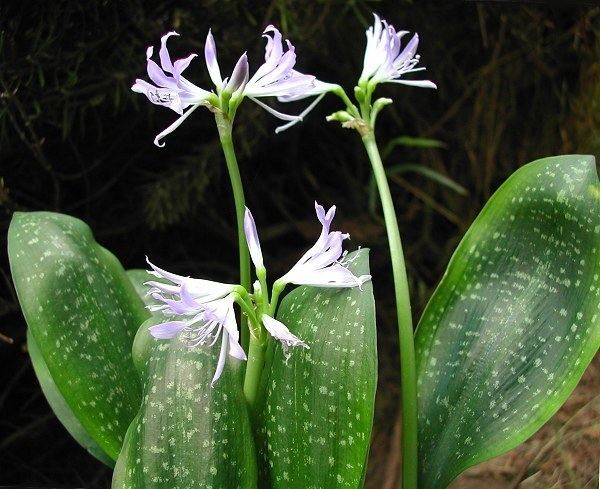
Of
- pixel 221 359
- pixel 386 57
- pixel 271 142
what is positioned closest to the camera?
pixel 221 359

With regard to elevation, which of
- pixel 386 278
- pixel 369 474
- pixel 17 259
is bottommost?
pixel 369 474

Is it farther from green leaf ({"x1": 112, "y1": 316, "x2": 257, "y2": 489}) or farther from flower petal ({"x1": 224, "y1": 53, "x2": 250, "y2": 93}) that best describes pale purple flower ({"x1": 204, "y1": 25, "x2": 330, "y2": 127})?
green leaf ({"x1": 112, "y1": 316, "x2": 257, "y2": 489})

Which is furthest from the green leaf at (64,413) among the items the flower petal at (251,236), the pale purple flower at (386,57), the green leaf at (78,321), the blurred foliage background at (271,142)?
the pale purple flower at (386,57)

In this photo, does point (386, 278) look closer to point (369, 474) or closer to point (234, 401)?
point (369, 474)

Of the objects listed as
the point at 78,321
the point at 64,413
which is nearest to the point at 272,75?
the point at 78,321

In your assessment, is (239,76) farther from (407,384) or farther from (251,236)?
(407,384)

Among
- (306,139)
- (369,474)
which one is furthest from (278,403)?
(306,139)
